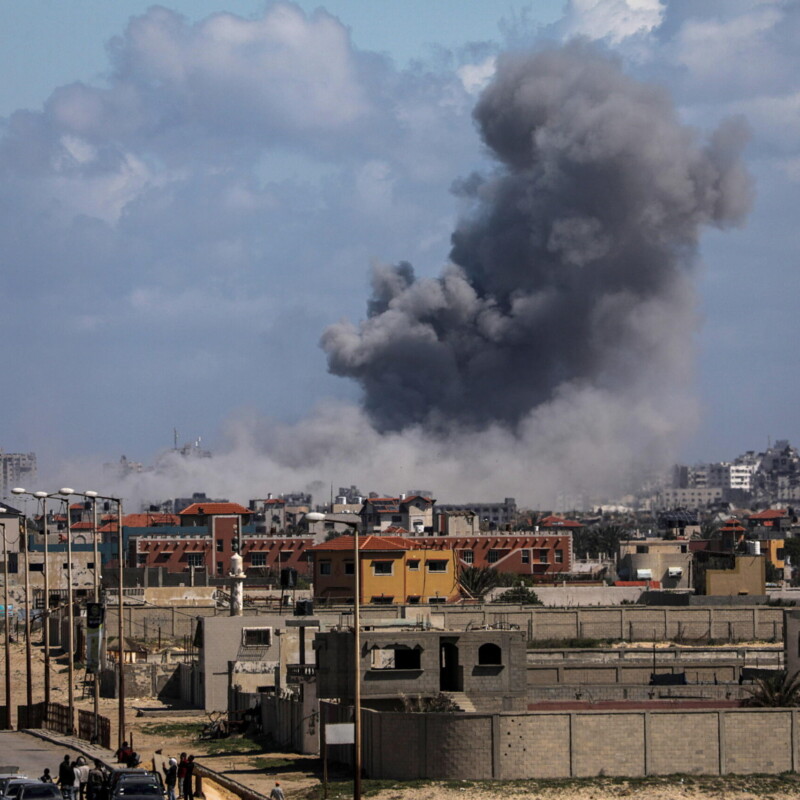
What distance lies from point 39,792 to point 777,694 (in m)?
21.5

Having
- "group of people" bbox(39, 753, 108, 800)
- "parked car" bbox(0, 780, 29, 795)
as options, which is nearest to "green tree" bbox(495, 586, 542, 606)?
"group of people" bbox(39, 753, 108, 800)

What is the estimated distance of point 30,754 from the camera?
4609cm

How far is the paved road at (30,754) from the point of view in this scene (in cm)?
4278

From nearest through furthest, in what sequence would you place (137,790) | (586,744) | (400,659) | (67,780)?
(137,790) → (67,780) → (586,744) → (400,659)

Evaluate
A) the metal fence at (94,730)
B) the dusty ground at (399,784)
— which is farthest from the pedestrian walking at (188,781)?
the metal fence at (94,730)

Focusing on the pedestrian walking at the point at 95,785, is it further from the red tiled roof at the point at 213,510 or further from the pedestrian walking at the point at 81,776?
the red tiled roof at the point at 213,510

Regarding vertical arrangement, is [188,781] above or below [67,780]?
below

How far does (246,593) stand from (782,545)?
247ft

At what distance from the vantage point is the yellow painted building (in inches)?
3826

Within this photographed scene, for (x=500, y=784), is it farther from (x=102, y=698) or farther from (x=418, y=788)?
(x=102, y=698)

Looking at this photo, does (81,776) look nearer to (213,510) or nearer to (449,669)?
(449,669)

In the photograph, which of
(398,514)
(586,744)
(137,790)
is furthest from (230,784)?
(398,514)

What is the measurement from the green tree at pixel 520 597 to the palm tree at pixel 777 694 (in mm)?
49332

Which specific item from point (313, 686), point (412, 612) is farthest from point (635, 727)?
point (412, 612)
